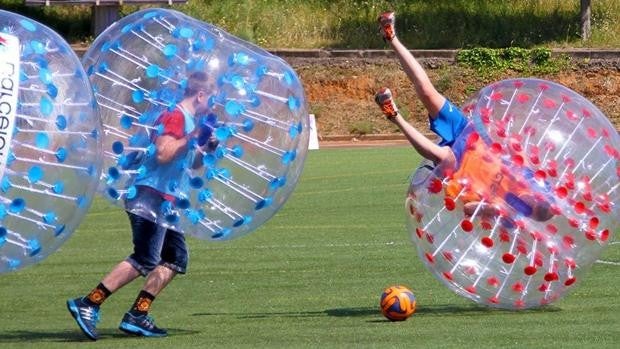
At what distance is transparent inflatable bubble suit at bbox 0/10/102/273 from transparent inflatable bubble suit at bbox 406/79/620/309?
2313 millimetres

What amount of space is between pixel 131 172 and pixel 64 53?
2.65ft

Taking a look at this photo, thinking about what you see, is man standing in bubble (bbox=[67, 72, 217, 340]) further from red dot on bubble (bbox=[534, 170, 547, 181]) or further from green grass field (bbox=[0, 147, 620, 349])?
red dot on bubble (bbox=[534, 170, 547, 181])

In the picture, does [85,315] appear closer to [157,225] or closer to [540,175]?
[157,225]

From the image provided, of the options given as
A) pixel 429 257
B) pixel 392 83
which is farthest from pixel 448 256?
pixel 392 83

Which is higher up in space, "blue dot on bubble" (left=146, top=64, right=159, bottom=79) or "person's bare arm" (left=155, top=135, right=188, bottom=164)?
"blue dot on bubble" (left=146, top=64, right=159, bottom=79)

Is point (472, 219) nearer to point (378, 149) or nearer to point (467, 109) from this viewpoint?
point (467, 109)

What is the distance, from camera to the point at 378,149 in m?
27.3

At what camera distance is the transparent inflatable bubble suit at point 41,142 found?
7.51 meters

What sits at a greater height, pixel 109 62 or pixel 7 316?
pixel 109 62

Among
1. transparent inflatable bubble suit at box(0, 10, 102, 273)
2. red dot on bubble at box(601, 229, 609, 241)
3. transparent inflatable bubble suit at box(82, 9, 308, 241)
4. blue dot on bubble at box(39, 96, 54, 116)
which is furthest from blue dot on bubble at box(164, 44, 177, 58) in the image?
red dot on bubble at box(601, 229, 609, 241)

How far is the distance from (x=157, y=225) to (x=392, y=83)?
28734 mm

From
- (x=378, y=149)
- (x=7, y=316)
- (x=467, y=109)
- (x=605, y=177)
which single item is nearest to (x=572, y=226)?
(x=605, y=177)

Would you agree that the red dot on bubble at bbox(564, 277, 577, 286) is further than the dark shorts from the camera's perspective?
Yes

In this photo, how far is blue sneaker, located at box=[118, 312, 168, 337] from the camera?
8.56 m
